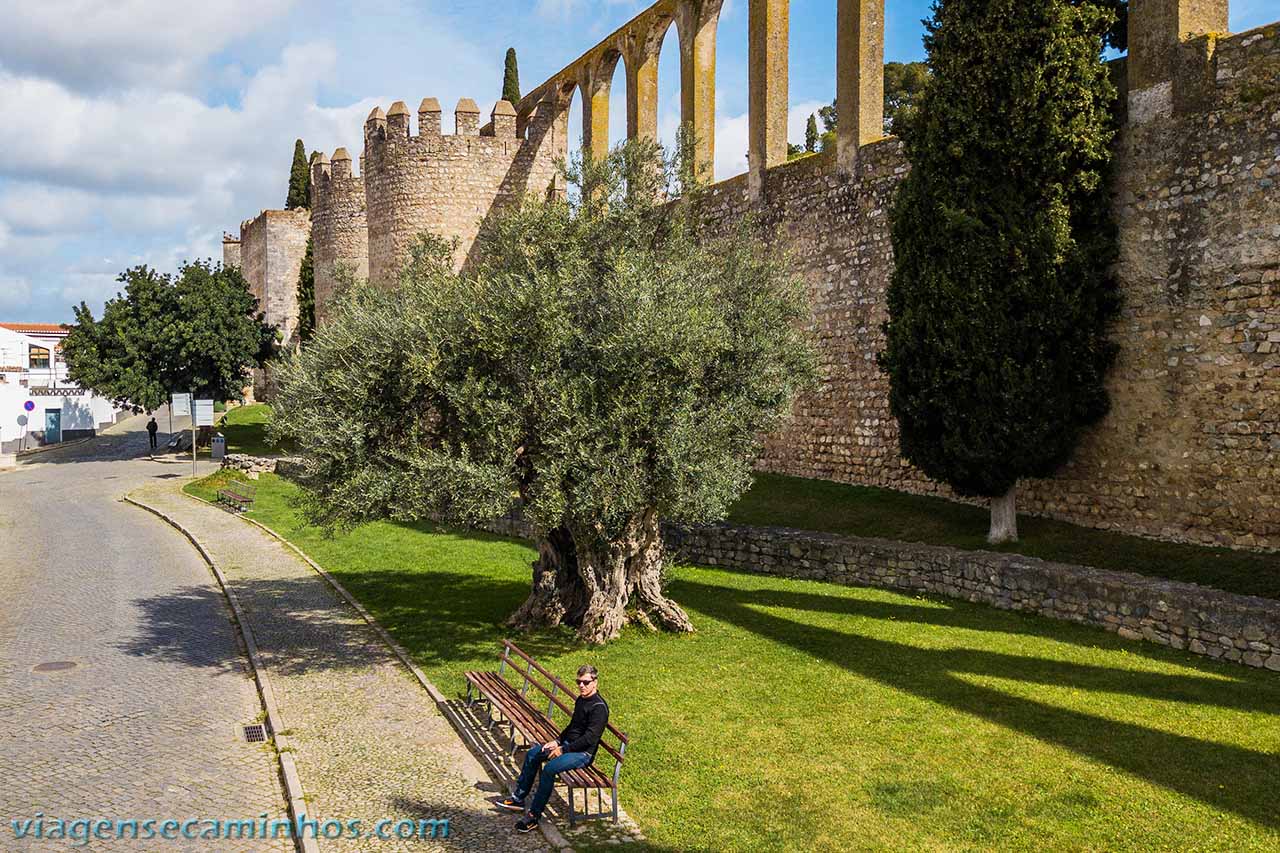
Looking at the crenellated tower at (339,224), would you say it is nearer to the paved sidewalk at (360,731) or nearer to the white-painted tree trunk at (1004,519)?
the paved sidewalk at (360,731)

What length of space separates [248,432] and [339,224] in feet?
36.7

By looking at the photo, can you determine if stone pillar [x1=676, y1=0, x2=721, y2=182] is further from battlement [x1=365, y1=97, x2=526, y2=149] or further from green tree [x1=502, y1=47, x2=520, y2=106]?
green tree [x1=502, y1=47, x2=520, y2=106]

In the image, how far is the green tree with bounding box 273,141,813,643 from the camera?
9.98 meters

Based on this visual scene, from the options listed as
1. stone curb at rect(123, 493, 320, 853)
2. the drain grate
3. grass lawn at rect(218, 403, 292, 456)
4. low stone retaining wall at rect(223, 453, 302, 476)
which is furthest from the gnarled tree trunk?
low stone retaining wall at rect(223, 453, 302, 476)

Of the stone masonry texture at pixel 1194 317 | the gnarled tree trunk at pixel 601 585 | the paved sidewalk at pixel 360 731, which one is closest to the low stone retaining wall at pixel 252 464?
the paved sidewalk at pixel 360 731

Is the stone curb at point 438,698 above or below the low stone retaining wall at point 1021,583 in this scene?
below

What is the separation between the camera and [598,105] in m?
29.1

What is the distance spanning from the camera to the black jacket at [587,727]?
23.1ft

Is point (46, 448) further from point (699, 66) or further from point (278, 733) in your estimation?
point (278, 733)

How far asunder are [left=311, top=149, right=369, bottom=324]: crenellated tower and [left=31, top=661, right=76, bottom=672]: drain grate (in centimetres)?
2268

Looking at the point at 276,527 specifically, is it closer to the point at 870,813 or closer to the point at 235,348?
the point at 235,348

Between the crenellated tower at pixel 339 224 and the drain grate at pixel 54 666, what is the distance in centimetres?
2268

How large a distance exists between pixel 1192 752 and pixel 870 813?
9.99 ft

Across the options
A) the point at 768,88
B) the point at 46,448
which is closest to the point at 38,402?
the point at 46,448
